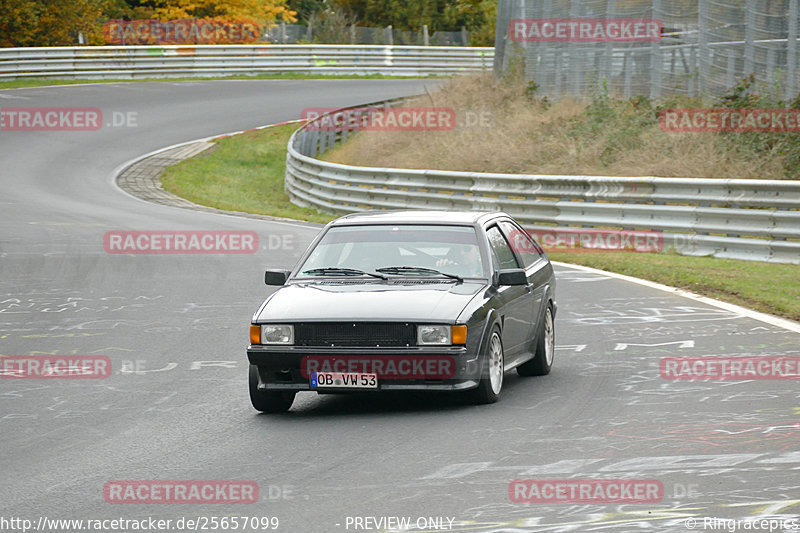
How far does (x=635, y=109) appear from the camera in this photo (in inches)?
1057

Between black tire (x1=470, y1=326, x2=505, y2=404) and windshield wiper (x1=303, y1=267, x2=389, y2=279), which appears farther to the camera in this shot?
windshield wiper (x1=303, y1=267, x2=389, y2=279)

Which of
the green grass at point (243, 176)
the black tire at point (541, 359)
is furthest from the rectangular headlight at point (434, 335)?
the green grass at point (243, 176)

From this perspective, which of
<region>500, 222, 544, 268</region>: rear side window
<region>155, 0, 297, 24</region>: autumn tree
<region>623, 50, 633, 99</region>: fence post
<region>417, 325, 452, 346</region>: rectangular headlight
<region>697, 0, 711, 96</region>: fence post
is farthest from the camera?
<region>155, 0, 297, 24</region>: autumn tree

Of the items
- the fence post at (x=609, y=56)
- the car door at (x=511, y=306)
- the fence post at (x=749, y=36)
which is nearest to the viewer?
the car door at (x=511, y=306)

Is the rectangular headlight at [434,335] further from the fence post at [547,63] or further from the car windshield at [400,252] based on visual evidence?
the fence post at [547,63]

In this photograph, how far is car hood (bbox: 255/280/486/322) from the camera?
27.9 ft

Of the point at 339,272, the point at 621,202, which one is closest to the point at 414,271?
the point at 339,272

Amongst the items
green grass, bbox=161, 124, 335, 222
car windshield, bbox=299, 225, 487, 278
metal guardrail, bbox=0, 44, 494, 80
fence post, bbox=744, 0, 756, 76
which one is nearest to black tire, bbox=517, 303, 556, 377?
car windshield, bbox=299, 225, 487, 278

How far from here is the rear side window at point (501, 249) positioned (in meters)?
9.88

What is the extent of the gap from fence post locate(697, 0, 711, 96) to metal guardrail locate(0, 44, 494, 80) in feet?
62.8

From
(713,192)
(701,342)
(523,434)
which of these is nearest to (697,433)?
(523,434)

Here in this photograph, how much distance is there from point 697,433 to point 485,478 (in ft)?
5.76

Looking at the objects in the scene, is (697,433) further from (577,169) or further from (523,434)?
(577,169)

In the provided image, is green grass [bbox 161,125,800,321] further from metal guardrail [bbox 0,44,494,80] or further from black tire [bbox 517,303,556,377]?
metal guardrail [bbox 0,44,494,80]
